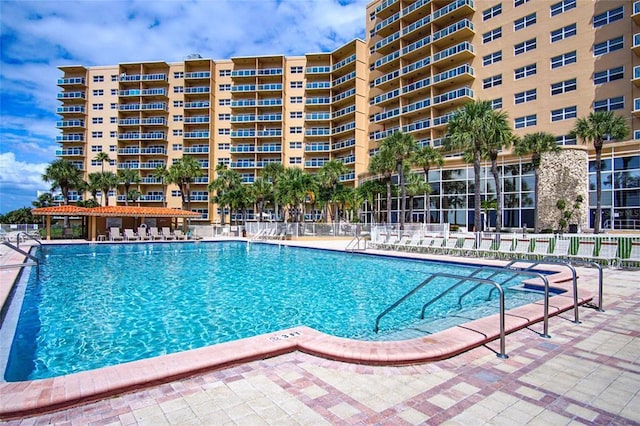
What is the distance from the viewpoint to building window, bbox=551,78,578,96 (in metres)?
33.9

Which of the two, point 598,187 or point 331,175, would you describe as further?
point 331,175

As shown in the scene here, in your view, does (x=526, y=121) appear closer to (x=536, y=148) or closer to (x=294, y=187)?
(x=536, y=148)

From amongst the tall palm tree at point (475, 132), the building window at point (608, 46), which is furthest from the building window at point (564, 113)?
the tall palm tree at point (475, 132)

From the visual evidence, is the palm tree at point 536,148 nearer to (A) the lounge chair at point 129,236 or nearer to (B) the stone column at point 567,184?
(B) the stone column at point 567,184

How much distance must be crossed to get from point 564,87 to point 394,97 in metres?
19.1

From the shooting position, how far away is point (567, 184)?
99.5 feet

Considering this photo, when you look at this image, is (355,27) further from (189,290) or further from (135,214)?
(189,290)

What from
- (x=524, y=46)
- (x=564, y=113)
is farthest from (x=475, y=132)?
(x=524, y=46)

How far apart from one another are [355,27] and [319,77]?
368 inches

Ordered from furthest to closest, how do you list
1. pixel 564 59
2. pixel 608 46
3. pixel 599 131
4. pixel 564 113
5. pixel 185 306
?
pixel 564 59 → pixel 564 113 → pixel 608 46 → pixel 599 131 → pixel 185 306

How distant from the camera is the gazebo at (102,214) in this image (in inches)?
1147

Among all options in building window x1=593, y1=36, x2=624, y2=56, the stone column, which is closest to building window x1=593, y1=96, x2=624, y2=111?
building window x1=593, y1=36, x2=624, y2=56

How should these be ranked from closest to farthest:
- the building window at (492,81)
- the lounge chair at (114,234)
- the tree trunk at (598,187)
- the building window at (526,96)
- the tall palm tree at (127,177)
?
the tree trunk at (598,187), the lounge chair at (114,234), the building window at (526,96), the building window at (492,81), the tall palm tree at (127,177)

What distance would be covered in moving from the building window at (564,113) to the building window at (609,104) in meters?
1.56
